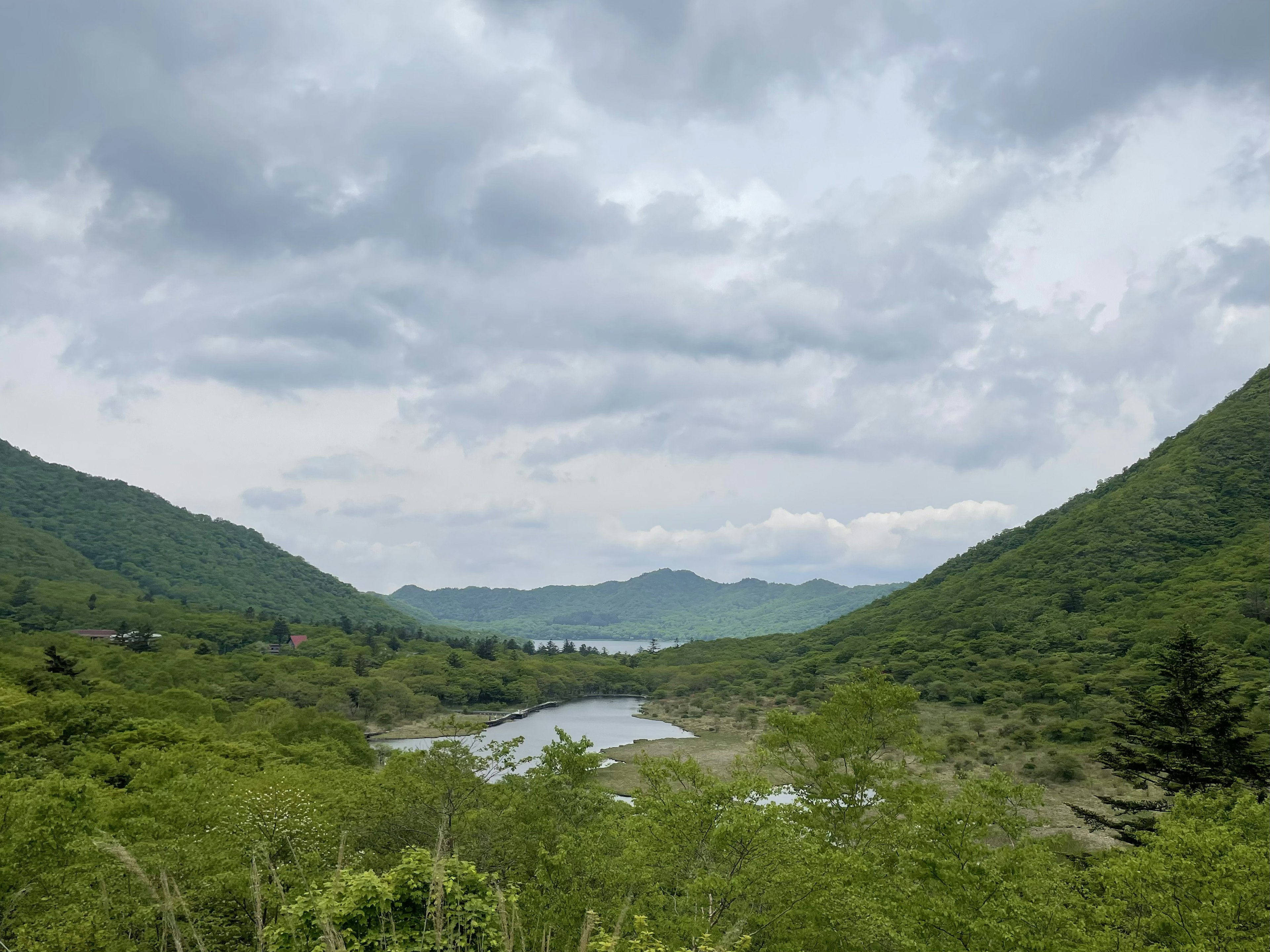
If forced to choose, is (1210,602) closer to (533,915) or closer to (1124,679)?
(1124,679)

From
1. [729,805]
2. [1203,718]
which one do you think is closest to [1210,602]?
[1203,718]

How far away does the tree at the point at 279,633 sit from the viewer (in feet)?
444

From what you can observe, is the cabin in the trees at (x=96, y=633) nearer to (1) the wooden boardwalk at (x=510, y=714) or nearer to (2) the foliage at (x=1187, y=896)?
(1) the wooden boardwalk at (x=510, y=714)

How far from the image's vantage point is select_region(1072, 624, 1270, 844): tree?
26.1 m

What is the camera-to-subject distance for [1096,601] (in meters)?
105

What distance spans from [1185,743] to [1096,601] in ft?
307

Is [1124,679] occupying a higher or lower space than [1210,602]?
lower

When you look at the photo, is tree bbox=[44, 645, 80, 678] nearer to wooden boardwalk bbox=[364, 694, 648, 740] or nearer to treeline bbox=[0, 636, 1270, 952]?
treeline bbox=[0, 636, 1270, 952]

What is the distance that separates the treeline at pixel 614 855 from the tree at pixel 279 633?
107 meters

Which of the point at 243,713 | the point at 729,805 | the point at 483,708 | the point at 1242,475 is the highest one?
the point at 1242,475

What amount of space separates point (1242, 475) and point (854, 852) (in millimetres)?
135366

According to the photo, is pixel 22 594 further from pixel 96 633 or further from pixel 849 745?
pixel 849 745

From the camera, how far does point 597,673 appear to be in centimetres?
15200

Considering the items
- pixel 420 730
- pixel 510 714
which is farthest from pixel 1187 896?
pixel 510 714
